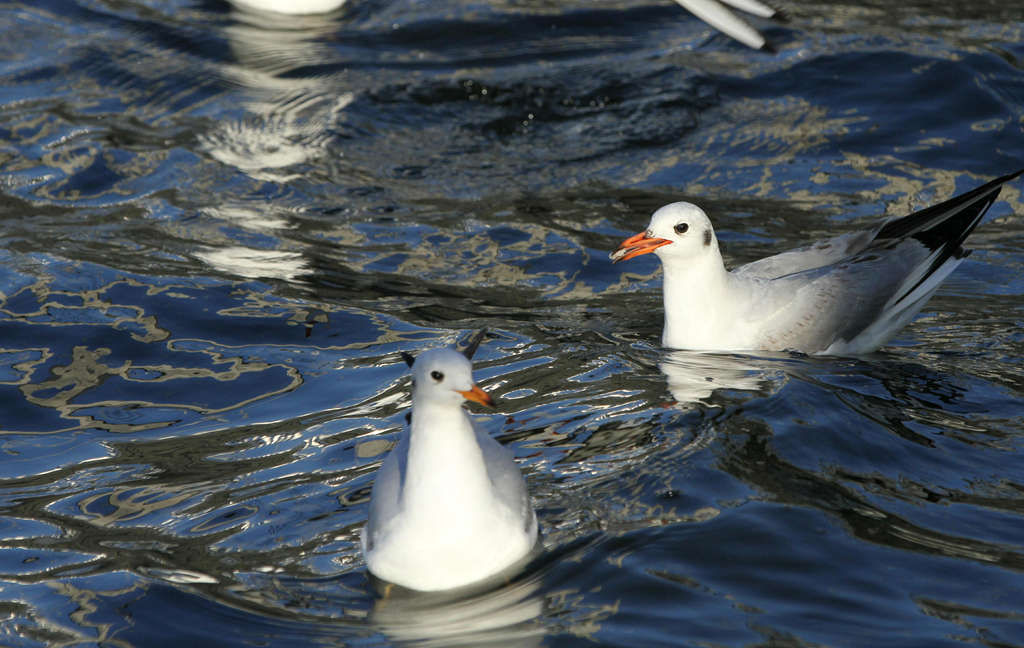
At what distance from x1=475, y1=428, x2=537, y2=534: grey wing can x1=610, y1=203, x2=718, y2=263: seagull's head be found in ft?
7.19

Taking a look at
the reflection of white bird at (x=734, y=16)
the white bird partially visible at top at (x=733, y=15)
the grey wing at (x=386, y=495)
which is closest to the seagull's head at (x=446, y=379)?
the grey wing at (x=386, y=495)

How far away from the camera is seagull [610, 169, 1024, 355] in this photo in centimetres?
757

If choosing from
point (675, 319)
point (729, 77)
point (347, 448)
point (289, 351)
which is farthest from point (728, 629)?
point (729, 77)

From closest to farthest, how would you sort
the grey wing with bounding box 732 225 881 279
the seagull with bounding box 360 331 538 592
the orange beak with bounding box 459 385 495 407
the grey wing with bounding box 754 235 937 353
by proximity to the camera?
the orange beak with bounding box 459 385 495 407 < the seagull with bounding box 360 331 538 592 < the grey wing with bounding box 754 235 937 353 < the grey wing with bounding box 732 225 881 279

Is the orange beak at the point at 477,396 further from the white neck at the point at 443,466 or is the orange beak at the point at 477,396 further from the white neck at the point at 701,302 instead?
the white neck at the point at 701,302

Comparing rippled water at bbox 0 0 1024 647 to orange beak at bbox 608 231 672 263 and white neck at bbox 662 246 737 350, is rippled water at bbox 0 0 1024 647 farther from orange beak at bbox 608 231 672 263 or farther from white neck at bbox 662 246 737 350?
orange beak at bbox 608 231 672 263

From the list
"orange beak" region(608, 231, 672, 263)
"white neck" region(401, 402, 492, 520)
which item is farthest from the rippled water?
"orange beak" region(608, 231, 672, 263)

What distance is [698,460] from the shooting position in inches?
241

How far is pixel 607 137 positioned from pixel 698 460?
5770mm

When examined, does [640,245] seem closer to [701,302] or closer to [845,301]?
[701,302]

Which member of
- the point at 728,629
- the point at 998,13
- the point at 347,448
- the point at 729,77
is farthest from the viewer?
the point at 998,13

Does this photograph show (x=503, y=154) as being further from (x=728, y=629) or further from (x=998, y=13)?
(x=728, y=629)

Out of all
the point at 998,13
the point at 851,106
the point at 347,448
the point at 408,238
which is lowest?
the point at 347,448

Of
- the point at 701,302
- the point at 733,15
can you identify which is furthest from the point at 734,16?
the point at 701,302
